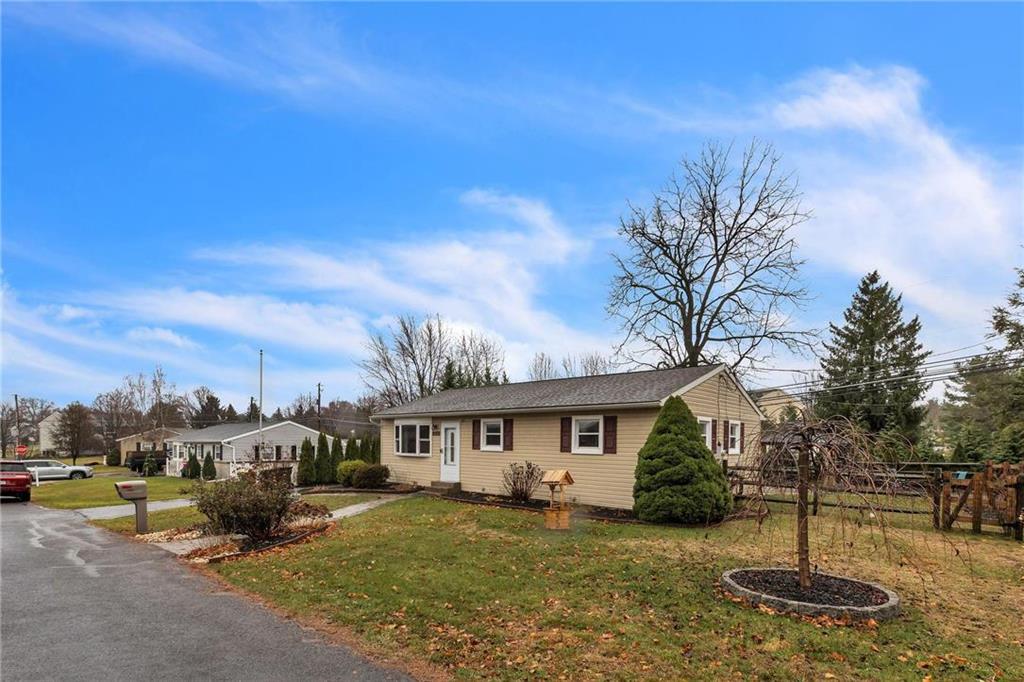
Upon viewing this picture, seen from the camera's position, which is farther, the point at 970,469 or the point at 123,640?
the point at 970,469

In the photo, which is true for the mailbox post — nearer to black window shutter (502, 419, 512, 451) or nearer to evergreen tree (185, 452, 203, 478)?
black window shutter (502, 419, 512, 451)

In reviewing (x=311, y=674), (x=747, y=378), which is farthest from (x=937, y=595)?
(x=747, y=378)

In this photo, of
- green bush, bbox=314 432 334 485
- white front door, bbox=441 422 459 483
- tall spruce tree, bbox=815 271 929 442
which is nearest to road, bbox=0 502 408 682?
white front door, bbox=441 422 459 483

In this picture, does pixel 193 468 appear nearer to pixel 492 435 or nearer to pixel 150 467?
pixel 150 467

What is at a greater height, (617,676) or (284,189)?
(284,189)

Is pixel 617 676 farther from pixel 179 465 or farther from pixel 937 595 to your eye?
pixel 179 465

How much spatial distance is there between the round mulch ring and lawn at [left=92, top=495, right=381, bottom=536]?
39.0 feet

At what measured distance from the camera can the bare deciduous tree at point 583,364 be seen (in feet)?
153

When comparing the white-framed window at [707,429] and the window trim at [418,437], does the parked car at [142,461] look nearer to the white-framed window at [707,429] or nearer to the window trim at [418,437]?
the window trim at [418,437]

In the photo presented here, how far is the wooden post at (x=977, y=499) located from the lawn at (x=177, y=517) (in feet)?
50.1

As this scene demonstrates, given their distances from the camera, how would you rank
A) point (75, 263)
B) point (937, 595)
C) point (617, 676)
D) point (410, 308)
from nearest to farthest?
point (617, 676) → point (937, 595) → point (75, 263) → point (410, 308)

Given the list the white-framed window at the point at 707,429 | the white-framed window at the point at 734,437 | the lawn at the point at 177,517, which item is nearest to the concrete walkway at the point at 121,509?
the lawn at the point at 177,517

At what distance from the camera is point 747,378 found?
2855cm

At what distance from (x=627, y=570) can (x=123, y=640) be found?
240 inches
